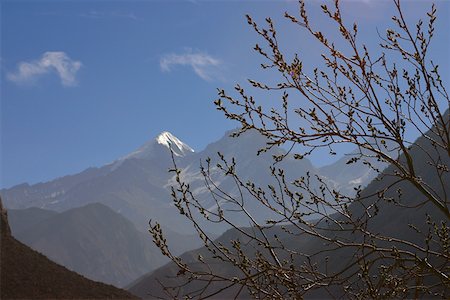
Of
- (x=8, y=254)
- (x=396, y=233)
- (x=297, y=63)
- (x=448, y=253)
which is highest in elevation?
(x=8, y=254)

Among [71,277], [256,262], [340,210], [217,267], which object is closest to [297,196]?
[340,210]

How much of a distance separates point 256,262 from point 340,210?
101cm

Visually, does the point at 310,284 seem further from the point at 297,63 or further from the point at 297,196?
the point at 297,63

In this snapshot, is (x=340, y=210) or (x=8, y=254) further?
(x=8, y=254)

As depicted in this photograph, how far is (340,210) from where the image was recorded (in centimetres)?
471

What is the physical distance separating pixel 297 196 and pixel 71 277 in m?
46.6

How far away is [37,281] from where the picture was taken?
43.6 metres

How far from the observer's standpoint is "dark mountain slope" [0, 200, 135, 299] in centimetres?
4141

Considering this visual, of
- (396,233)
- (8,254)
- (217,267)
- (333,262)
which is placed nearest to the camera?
(8,254)

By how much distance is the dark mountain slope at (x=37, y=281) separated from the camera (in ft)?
136

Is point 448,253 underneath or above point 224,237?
underneath

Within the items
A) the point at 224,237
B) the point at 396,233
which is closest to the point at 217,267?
the point at 224,237

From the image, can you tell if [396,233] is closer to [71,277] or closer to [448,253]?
[71,277]

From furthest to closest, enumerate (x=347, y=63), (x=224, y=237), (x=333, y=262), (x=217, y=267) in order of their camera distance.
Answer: (x=224, y=237) < (x=217, y=267) < (x=333, y=262) < (x=347, y=63)
